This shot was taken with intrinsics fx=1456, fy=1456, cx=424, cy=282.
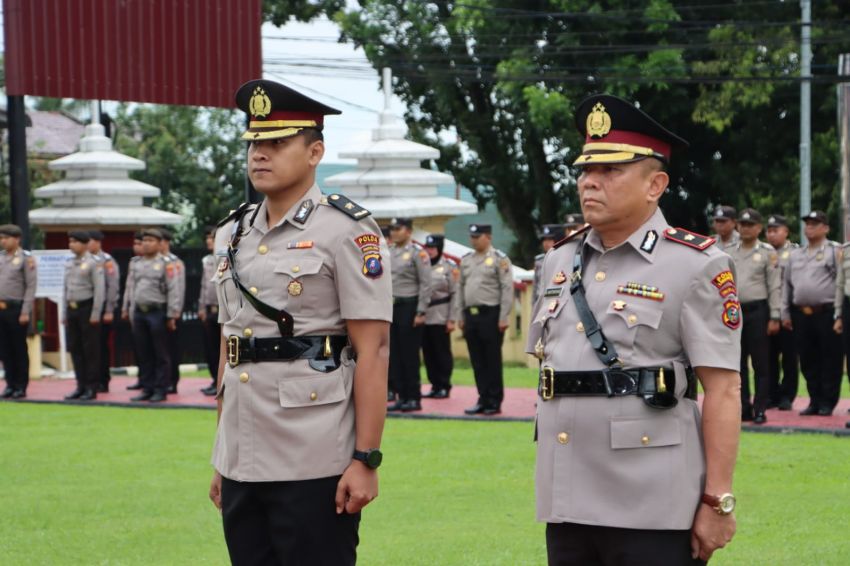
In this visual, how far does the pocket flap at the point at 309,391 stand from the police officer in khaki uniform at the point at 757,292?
945 centimetres

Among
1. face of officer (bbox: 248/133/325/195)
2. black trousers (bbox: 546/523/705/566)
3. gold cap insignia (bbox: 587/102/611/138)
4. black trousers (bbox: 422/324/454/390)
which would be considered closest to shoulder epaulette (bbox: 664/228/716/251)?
gold cap insignia (bbox: 587/102/611/138)

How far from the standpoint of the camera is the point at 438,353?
1688cm

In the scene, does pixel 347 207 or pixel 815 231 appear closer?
pixel 347 207

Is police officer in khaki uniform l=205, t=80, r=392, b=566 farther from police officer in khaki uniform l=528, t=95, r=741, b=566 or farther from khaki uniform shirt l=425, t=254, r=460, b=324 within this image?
khaki uniform shirt l=425, t=254, r=460, b=324

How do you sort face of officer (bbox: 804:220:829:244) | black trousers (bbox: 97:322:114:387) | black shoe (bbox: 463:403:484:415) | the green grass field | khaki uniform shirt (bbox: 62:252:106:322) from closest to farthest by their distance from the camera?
the green grass field
face of officer (bbox: 804:220:829:244)
black shoe (bbox: 463:403:484:415)
khaki uniform shirt (bbox: 62:252:106:322)
black trousers (bbox: 97:322:114:387)

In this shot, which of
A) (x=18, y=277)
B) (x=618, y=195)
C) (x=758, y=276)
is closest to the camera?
(x=618, y=195)

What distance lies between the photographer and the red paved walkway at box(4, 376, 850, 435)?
1323 centimetres

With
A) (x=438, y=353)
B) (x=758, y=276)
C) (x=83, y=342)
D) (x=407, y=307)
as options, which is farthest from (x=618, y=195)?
(x=83, y=342)

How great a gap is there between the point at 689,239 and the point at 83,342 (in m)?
14.0

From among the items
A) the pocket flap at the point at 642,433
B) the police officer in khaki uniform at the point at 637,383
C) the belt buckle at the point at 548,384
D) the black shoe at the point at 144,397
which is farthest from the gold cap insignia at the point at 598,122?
the black shoe at the point at 144,397

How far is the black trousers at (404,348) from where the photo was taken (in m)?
15.4

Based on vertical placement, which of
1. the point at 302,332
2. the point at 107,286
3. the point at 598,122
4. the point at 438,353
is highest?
the point at 598,122

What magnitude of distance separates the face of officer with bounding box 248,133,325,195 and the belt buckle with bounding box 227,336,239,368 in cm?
48

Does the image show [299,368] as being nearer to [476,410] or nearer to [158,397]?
[476,410]
